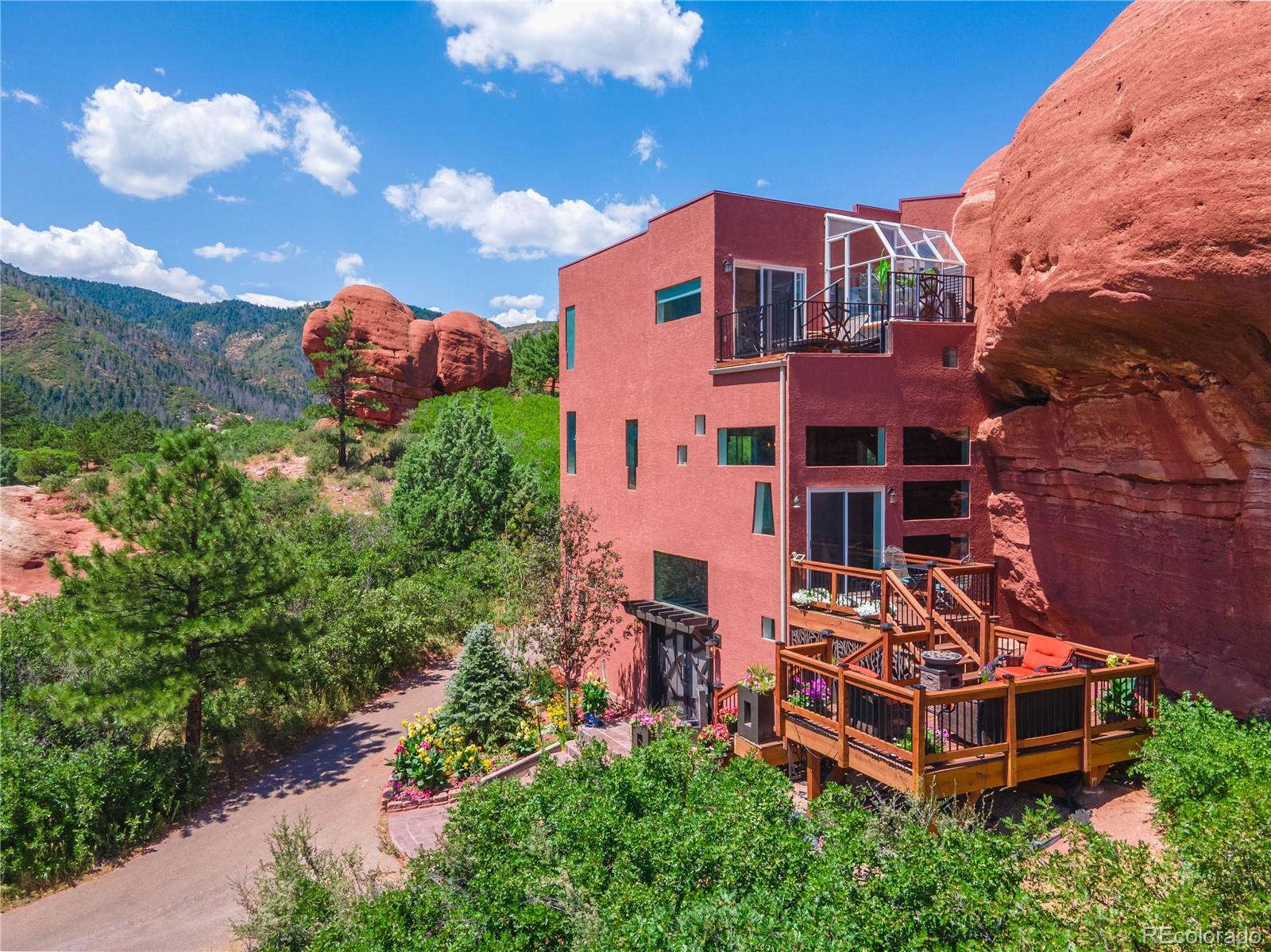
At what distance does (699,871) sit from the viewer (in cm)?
610

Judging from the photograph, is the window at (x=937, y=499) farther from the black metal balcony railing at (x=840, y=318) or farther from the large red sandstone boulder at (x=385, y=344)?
the large red sandstone boulder at (x=385, y=344)

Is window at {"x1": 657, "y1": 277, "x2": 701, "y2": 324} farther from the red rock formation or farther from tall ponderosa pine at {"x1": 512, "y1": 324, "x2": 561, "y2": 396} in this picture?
tall ponderosa pine at {"x1": 512, "y1": 324, "x2": 561, "y2": 396}

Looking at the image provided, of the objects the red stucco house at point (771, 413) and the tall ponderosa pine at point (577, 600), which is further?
the tall ponderosa pine at point (577, 600)

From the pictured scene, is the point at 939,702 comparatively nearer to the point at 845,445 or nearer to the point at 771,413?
the point at 845,445

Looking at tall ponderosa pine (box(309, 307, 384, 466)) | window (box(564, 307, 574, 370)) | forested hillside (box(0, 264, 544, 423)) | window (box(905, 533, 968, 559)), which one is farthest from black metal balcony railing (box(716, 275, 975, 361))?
forested hillside (box(0, 264, 544, 423))

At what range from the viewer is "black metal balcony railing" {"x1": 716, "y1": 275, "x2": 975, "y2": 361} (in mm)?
12016

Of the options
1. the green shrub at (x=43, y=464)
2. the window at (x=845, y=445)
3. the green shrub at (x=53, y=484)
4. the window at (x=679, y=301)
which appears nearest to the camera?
the window at (x=845, y=445)

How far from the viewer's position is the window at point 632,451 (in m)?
15.5

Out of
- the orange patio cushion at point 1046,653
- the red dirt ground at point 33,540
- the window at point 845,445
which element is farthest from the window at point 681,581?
the red dirt ground at point 33,540

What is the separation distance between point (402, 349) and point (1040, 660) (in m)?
37.1

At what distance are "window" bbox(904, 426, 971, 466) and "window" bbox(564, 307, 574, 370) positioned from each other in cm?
876

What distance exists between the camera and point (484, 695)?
1408 centimetres

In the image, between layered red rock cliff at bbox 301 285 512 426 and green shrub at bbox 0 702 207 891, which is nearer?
green shrub at bbox 0 702 207 891

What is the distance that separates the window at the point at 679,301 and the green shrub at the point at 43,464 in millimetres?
32619
